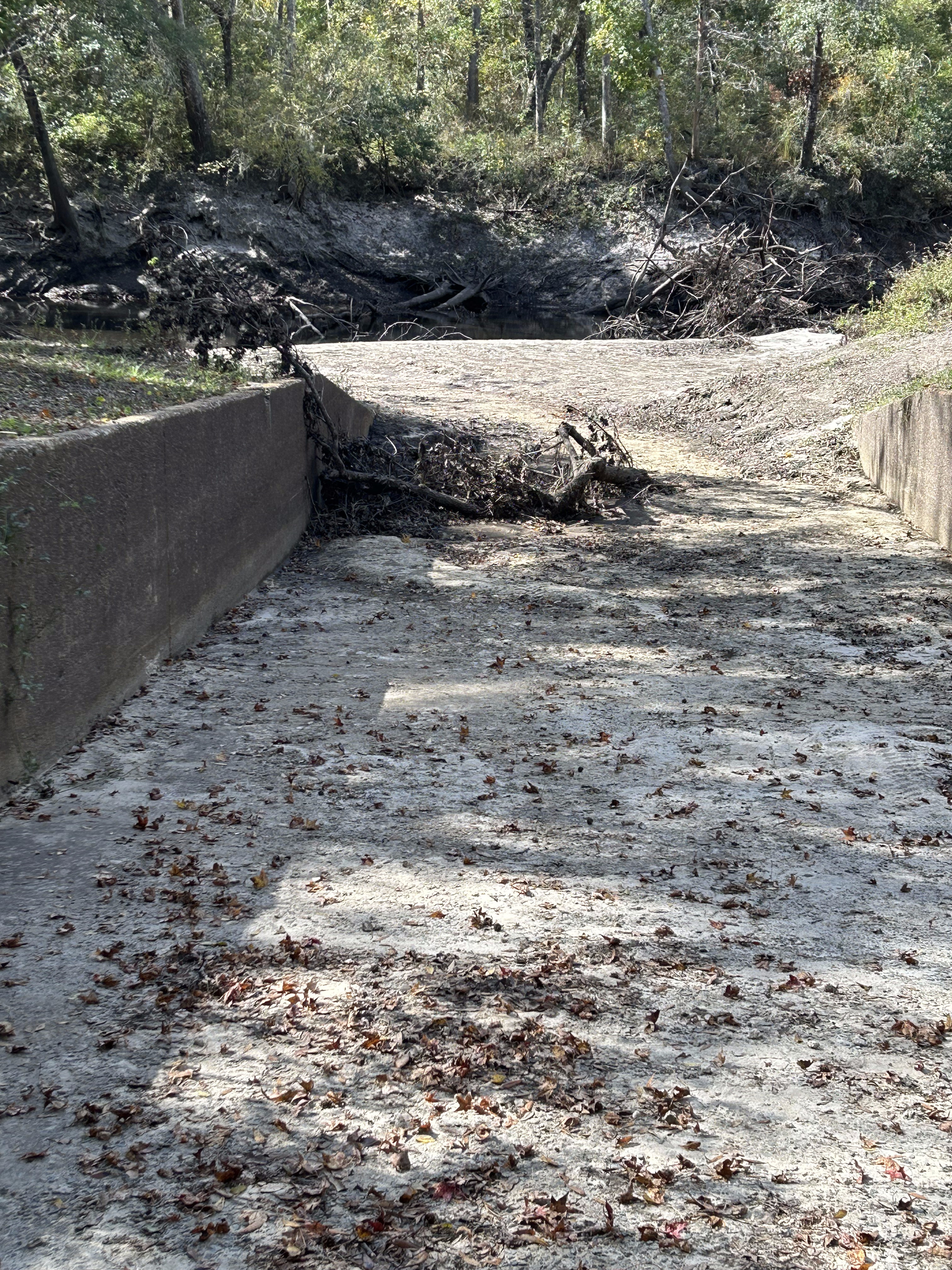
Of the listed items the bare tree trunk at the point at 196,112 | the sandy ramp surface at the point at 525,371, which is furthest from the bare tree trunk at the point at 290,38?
the sandy ramp surface at the point at 525,371

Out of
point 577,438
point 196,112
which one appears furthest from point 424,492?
point 196,112

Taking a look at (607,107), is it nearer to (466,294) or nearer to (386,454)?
(466,294)

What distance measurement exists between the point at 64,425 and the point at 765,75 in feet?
111

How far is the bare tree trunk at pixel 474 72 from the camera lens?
36.2 meters

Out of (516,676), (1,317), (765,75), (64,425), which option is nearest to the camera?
(64,425)

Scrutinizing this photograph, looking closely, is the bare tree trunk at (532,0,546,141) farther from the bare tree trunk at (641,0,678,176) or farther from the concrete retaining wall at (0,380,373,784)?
the concrete retaining wall at (0,380,373,784)

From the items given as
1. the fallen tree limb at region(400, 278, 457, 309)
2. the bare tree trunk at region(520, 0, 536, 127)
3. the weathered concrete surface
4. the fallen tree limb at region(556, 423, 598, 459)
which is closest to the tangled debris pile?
the fallen tree limb at region(400, 278, 457, 309)

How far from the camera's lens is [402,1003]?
318 centimetres

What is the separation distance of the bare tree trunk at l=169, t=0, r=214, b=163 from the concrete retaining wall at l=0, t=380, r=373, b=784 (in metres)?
23.7

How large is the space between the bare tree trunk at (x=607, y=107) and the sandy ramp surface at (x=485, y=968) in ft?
92.9

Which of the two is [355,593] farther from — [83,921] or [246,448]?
[83,921]

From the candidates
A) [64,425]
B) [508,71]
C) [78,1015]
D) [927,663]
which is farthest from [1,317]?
[508,71]

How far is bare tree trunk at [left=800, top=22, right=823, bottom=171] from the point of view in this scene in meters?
26.8

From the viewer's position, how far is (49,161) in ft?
79.9
